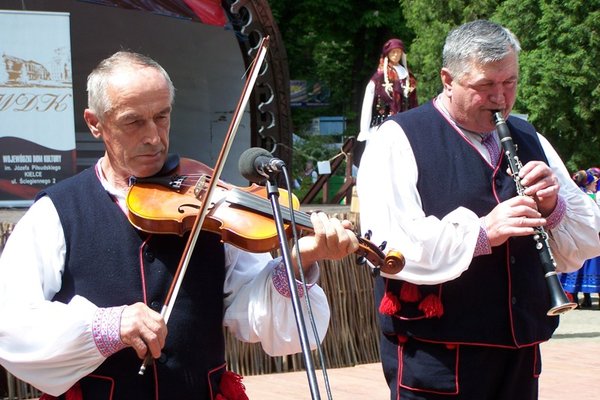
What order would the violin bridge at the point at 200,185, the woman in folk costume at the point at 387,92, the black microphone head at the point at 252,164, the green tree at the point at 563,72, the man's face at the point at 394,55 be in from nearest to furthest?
the black microphone head at the point at 252,164 < the violin bridge at the point at 200,185 < the woman in folk costume at the point at 387,92 < the man's face at the point at 394,55 < the green tree at the point at 563,72

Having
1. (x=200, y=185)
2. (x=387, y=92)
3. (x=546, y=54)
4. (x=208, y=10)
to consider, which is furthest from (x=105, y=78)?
A: (x=546, y=54)

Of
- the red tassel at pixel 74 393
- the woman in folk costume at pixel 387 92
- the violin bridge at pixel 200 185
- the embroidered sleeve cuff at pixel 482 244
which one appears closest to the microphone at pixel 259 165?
the violin bridge at pixel 200 185

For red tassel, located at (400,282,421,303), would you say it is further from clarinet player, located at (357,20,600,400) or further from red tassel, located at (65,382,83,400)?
red tassel, located at (65,382,83,400)

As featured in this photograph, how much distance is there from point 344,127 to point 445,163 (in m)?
24.7

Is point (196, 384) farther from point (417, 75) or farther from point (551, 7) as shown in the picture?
point (417, 75)

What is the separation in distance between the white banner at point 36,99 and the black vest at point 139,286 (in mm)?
5945

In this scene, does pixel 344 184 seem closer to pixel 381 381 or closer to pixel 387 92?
pixel 387 92

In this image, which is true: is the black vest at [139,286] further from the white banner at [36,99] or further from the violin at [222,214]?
the white banner at [36,99]

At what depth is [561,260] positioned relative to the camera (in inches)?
128

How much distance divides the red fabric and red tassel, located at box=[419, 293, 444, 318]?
279 inches

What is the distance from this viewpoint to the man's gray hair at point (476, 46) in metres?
3.08

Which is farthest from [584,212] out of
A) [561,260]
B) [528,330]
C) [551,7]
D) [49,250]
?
A: [551,7]

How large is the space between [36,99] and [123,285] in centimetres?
620

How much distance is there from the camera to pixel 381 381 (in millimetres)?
6309
